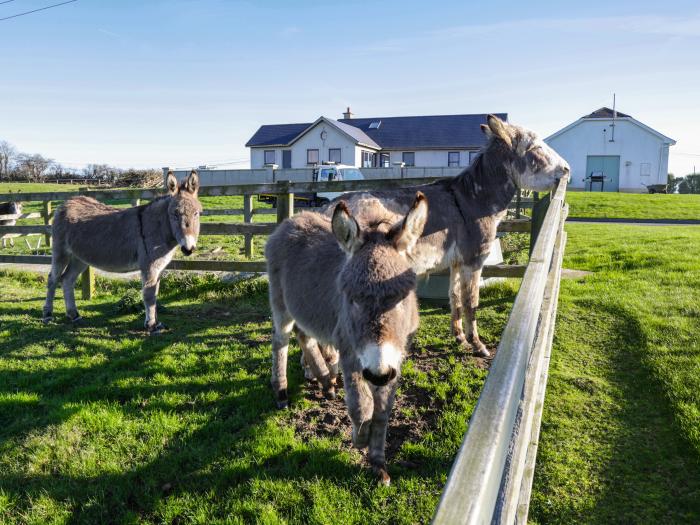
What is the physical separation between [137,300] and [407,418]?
18.1ft

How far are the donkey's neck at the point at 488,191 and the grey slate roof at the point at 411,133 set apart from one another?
1518 inches

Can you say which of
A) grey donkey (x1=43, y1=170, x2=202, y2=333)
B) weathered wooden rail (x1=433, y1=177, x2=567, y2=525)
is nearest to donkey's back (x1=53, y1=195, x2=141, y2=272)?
grey donkey (x1=43, y1=170, x2=202, y2=333)

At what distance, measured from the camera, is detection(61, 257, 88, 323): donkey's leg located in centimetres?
744

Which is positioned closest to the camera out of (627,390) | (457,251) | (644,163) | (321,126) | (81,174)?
(627,390)

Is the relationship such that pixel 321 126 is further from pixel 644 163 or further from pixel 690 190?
pixel 690 190

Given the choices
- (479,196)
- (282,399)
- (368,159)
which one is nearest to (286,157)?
(368,159)

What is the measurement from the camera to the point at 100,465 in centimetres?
369

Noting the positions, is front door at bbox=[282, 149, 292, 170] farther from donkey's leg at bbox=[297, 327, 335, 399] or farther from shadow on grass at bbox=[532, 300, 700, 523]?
shadow on grass at bbox=[532, 300, 700, 523]

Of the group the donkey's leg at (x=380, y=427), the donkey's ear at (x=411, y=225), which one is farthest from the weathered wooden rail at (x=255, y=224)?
the donkey's leg at (x=380, y=427)

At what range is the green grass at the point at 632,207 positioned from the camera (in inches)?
844

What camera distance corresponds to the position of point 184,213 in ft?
22.7

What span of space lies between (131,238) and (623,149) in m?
43.5

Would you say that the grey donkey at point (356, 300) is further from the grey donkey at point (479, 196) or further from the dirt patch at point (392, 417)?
the grey donkey at point (479, 196)

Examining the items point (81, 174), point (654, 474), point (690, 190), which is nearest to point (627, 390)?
point (654, 474)
